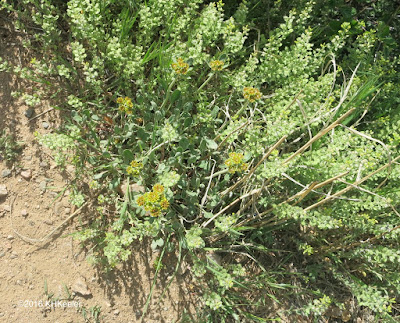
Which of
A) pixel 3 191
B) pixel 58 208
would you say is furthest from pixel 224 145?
pixel 3 191

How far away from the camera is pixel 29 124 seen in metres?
2.88

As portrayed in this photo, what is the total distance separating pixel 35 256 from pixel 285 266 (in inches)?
79.7

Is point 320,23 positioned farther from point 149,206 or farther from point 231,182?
point 149,206

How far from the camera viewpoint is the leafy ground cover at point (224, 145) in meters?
2.43

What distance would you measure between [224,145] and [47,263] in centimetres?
164

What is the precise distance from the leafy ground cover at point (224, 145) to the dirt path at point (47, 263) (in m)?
0.15

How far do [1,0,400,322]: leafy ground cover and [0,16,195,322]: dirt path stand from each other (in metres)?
0.15

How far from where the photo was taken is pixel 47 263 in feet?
8.98

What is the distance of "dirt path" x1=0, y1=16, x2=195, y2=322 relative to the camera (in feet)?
8.82

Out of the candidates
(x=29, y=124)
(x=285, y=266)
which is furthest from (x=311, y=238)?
(x=29, y=124)

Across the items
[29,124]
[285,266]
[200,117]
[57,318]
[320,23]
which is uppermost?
[320,23]
